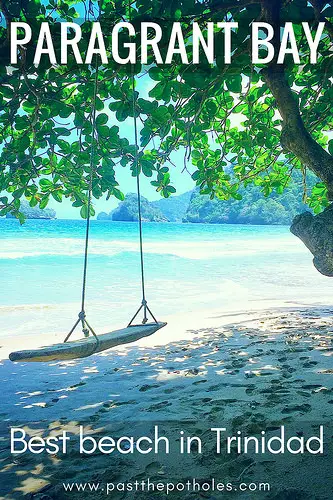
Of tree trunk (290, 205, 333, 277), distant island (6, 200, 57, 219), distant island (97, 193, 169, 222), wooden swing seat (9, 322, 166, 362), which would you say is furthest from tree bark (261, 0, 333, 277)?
distant island (97, 193, 169, 222)

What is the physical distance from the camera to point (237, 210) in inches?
2827

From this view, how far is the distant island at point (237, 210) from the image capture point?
67.8m

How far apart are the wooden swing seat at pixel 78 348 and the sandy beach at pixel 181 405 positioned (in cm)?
41

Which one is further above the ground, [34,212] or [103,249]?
[34,212]

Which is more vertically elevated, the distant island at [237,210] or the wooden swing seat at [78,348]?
the distant island at [237,210]

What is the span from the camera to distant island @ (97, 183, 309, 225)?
67812mm

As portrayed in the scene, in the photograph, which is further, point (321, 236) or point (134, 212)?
point (134, 212)

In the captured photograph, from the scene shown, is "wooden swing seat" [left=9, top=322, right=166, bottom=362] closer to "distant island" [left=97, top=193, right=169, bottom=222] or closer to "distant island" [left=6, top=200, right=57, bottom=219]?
"distant island" [left=6, top=200, right=57, bottom=219]

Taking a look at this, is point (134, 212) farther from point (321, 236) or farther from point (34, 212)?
point (321, 236)

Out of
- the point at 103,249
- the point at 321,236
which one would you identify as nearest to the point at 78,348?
the point at 321,236

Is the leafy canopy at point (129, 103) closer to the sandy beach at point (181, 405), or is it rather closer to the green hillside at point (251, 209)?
the sandy beach at point (181, 405)

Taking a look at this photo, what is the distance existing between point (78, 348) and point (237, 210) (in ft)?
232

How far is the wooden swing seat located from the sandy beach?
41cm

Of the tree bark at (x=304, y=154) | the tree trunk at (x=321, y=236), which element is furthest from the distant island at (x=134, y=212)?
the tree trunk at (x=321, y=236)
